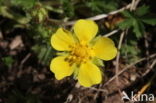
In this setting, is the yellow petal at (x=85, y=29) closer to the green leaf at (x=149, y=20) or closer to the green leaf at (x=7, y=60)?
the green leaf at (x=149, y=20)

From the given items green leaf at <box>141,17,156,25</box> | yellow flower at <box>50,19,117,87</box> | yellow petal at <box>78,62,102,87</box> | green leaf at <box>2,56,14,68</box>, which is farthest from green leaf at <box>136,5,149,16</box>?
green leaf at <box>2,56,14,68</box>

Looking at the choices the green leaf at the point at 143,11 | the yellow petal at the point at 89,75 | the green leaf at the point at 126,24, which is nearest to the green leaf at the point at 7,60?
the yellow petal at the point at 89,75

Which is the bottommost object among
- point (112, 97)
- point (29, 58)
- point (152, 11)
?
point (112, 97)

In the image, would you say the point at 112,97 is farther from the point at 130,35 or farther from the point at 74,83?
the point at 130,35

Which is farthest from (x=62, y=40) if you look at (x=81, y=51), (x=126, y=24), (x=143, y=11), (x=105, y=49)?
(x=143, y=11)

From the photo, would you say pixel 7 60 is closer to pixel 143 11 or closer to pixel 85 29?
pixel 85 29

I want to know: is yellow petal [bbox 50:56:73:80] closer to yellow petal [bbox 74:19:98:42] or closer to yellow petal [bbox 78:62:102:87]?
yellow petal [bbox 78:62:102:87]

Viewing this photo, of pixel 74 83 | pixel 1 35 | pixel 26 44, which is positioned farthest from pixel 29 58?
pixel 74 83
